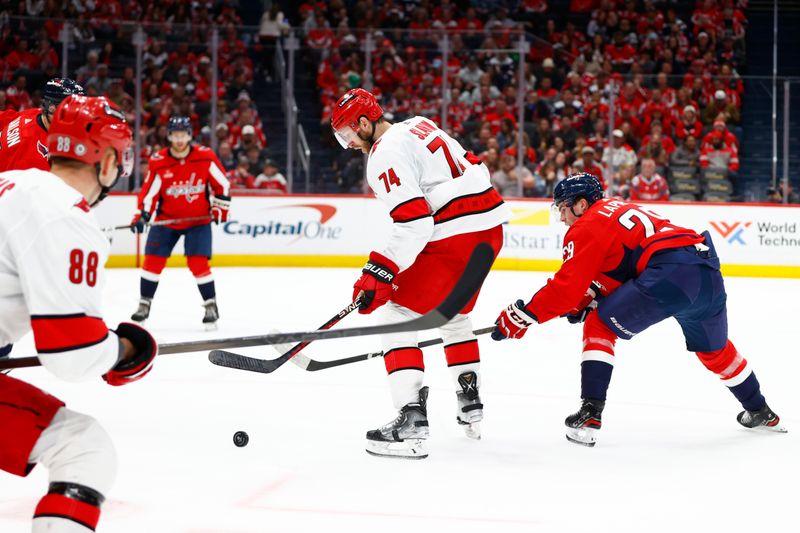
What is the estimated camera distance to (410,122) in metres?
3.35

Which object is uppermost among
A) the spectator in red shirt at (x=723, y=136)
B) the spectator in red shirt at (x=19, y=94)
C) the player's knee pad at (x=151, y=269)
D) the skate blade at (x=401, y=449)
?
the spectator in red shirt at (x=19, y=94)

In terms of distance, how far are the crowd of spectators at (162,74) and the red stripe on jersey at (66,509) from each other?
8.23 meters

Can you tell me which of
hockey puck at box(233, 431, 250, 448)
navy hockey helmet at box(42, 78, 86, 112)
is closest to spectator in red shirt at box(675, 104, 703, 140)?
navy hockey helmet at box(42, 78, 86, 112)

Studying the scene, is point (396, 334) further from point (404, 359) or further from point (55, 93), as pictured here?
point (55, 93)

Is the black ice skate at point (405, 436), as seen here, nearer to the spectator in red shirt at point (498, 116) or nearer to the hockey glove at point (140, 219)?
the hockey glove at point (140, 219)

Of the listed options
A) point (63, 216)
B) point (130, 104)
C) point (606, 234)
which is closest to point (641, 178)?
point (130, 104)

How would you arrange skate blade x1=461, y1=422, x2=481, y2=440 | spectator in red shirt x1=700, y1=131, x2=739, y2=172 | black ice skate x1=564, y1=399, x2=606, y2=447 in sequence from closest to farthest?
black ice skate x1=564, y1=399, x2=606, y2=447 → skate blade x1=461, y1=422, x2=481, y2=440 → spectator in red shirt x1=700, y1=131, x2=739, y2=172

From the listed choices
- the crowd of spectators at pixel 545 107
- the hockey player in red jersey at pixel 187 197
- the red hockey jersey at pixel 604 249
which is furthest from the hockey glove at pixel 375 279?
the crowd of spectators at pixel 545 107

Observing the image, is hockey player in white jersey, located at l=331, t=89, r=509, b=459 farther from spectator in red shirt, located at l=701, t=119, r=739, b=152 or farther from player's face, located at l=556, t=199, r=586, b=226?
spectator in red shirt, located at l=701, t=119, r=739, b=152

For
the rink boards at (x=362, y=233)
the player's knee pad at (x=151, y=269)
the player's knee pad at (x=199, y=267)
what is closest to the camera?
the player's knee pad at (x=151, y=269)

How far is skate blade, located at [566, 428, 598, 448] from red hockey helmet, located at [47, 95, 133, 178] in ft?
6.62

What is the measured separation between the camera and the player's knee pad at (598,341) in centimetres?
339

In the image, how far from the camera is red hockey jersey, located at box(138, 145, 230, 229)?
6359mm

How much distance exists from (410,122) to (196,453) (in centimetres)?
131
